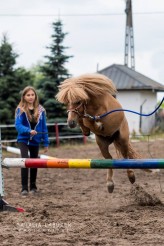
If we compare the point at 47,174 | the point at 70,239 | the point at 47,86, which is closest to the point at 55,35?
the point at 47,86

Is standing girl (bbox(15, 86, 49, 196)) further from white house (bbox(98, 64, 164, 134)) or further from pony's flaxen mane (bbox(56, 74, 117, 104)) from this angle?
white house (bbox(98, 64, 164, 134))

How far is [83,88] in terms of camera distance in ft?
18.7

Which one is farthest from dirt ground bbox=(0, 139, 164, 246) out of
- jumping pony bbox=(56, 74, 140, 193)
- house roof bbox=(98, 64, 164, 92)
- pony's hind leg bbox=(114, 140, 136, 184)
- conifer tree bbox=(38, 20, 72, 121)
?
house roof bbox=(98, 64, 164, 92)

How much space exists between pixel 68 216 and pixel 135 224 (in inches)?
34.6

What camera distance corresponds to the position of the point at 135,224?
4734mm

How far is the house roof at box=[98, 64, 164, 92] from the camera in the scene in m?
30.8

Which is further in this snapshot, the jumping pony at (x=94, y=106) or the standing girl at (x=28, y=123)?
the standing girl at (x=28, y=123)

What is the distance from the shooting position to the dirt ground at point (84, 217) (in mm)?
4195

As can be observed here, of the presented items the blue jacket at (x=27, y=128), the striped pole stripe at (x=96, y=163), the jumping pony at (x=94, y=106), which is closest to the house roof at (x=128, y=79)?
the blue jacket at (x=27, y=128)

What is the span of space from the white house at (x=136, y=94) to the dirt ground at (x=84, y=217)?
70.4 feet

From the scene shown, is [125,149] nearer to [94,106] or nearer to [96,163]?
[94,106]

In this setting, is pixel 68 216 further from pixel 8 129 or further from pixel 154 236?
pixel 8 129

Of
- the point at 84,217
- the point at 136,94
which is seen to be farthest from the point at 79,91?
the point at 136,94

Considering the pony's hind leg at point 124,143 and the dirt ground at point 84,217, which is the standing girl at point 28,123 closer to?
the dirt ground at point 84,217
